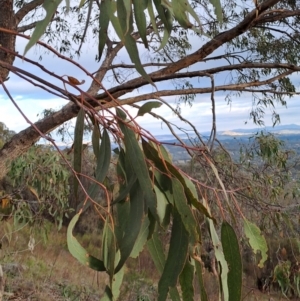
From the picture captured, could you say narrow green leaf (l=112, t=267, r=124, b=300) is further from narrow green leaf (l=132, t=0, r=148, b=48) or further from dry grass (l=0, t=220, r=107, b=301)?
dry grass (l=0, t=220, r=107, b=301)

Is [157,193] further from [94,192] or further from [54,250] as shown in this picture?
[54,250]

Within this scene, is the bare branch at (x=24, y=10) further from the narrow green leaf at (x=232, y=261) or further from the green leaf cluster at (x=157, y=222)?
the narrow green leaf at (x=232, y=261)

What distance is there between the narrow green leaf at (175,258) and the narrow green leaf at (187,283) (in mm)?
A: 91

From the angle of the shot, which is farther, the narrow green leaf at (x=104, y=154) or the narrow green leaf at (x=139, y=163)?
the narrow green leaf at (x=104, y=154)

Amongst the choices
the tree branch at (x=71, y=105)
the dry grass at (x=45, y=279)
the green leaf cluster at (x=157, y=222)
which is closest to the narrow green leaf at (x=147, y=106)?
the green leaf cluster at (x=157, y=222)

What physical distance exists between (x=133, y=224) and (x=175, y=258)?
0.32 ft

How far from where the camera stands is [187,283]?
923 mm

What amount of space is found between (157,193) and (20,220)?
107 inches

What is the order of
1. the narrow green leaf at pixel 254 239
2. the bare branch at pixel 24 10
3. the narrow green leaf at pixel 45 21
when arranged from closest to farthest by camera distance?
the narrow green leaf at pixel 45 21 → the narrow green leaf at pixel 254 239 → the bare branch at pixel 24 10

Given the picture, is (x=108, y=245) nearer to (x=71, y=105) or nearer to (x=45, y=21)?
(x=45, y=21)

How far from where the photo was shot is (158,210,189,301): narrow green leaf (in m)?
0.83

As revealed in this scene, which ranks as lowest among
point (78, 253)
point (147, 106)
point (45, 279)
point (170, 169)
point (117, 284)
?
point (45, 279)

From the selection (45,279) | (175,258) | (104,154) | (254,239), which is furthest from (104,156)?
(45,279)

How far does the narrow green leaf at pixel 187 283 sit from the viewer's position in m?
0.91
